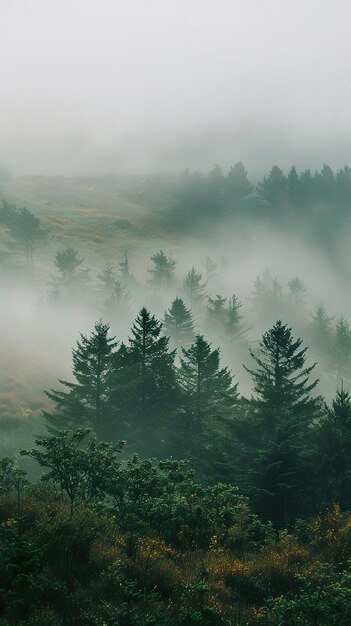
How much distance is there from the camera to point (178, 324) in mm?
67438

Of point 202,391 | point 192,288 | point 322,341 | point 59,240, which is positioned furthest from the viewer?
point 59,240

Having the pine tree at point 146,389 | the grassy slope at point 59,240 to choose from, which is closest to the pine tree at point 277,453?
the pine tree at point 146,389

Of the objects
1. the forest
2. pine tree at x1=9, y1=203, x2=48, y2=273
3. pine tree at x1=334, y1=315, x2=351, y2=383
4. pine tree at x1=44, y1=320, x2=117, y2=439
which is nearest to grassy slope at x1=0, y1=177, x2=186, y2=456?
the forest

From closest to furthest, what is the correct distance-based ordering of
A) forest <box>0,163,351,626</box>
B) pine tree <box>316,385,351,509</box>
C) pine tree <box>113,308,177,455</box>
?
forest <box>0,163,351,626</box> → pine tree <box>316,385,351,509</box> → pine tree <box>113,308,177,455</box>

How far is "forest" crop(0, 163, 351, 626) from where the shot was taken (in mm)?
10320

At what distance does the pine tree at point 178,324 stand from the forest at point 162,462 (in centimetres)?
27

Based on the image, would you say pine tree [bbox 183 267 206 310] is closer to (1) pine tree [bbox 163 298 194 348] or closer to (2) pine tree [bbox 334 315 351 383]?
(2) pine tree [bbox 334 315 351 383]

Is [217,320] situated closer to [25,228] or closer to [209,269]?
[25,228]

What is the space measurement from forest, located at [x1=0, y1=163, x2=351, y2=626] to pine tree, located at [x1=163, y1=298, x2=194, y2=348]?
0.27 meters

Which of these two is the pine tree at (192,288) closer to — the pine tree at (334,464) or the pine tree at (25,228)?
the pine tree at (25,228)

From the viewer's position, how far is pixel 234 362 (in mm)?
76125

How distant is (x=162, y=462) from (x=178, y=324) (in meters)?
48.4

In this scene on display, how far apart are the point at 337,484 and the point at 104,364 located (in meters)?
18.8

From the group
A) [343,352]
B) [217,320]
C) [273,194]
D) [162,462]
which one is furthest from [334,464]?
[273,194]
